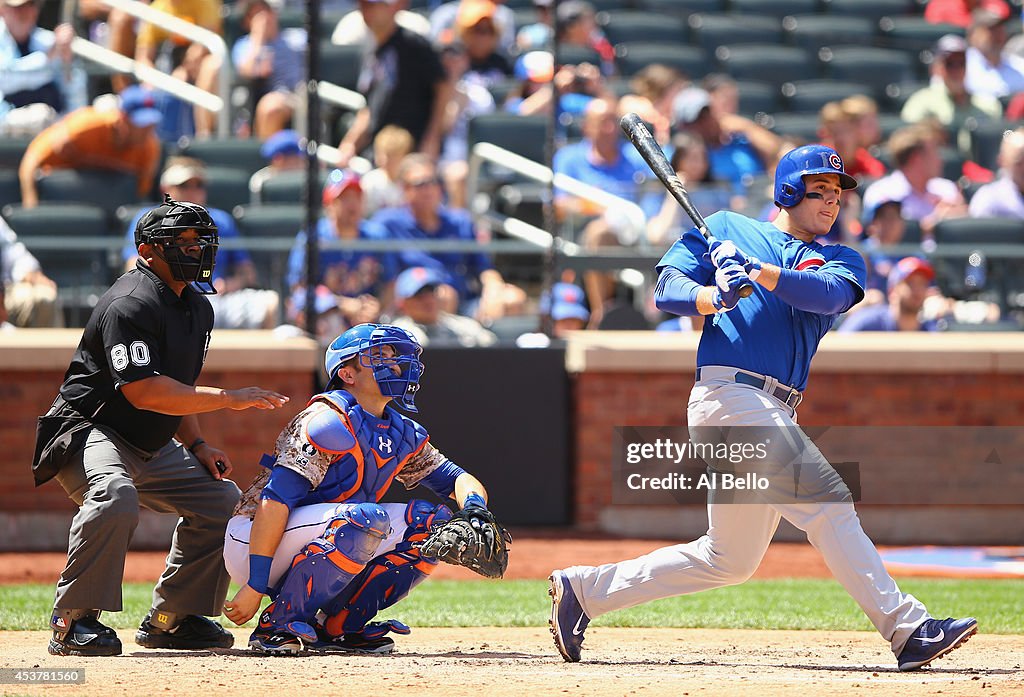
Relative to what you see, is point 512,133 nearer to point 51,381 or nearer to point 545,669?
point 51,381

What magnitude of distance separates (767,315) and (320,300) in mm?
4569

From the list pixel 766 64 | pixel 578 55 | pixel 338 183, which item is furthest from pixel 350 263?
pixel 766 64

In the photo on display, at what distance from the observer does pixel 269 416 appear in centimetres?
908

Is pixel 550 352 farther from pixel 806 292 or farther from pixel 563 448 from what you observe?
pixel 806 292

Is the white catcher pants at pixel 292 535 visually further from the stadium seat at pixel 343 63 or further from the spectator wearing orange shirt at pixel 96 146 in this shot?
the stadium seat at pixel 343 63

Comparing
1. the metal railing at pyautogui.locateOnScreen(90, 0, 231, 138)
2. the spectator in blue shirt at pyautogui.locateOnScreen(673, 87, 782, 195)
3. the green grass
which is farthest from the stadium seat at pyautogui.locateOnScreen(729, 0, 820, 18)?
the green grass

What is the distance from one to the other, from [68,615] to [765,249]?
2677 millimetres

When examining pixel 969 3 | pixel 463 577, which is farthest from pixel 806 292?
pixel 969 3

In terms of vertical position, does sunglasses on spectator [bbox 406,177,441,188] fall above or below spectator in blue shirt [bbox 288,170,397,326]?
above

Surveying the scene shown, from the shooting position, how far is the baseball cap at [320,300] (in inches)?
363

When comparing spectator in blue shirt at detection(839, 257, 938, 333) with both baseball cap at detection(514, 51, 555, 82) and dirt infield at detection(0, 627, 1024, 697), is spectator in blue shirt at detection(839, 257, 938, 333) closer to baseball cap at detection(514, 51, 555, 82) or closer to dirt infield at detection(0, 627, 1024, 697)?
baseball cap at detection(514, 51, 555, 82)

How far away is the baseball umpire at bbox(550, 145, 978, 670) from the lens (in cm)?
497

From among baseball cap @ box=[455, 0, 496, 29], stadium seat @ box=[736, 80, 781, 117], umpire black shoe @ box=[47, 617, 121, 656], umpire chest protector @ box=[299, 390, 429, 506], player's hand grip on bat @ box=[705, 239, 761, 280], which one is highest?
baseball cap @ box=[455, 0, 496, 29]

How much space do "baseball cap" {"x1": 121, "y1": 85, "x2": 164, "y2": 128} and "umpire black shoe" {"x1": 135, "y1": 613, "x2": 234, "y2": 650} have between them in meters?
5.71
